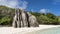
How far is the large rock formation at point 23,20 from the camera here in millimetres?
15019

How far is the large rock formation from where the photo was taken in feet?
49.3

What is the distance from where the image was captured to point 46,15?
2714 centimetres

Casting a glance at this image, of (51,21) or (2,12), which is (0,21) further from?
(51,21)

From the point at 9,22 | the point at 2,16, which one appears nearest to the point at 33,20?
the point at 9,22

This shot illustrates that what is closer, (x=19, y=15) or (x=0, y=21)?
(x=19, y=15)

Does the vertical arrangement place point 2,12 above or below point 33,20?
above

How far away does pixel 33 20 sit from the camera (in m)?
15.4

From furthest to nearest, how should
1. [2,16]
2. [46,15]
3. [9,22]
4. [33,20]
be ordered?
[46,15], [2,16], [9,22], [33,20]

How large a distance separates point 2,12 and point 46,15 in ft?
25.4

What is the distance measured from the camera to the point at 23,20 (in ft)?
50.0

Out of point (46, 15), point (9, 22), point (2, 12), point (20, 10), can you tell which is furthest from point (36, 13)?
point (20, 10)

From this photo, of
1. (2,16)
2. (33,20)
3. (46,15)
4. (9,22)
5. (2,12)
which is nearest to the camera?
(33,20)

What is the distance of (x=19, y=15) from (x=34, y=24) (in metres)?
1.74

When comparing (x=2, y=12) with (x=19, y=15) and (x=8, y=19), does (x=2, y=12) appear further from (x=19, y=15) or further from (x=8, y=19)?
(x=19, y=15)
